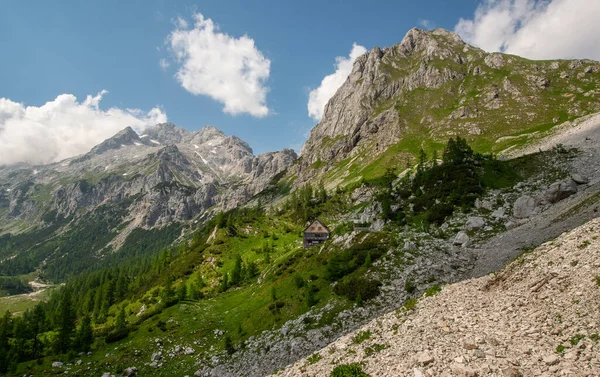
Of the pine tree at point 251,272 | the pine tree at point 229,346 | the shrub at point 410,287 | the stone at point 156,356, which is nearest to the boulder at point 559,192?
the shrub at point 410,287

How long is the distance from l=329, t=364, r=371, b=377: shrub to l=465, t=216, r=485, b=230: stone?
37.9m

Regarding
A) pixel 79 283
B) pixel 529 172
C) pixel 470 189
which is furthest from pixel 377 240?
pixel 79 283

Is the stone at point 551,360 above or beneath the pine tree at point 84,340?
beneath

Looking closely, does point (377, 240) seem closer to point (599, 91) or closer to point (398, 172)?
point (398, 172)

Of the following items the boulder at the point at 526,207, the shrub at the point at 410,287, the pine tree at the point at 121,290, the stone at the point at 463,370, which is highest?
the pine tree at the point at 121,290

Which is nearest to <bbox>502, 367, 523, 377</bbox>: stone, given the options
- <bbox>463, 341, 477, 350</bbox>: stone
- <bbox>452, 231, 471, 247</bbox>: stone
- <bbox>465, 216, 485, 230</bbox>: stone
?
<bbox>463, 341, 477, 350</bbox>: stone

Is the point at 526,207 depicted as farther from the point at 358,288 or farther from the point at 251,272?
the point at 251,272

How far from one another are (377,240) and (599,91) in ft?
729

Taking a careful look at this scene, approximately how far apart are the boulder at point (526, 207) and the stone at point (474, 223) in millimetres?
5106

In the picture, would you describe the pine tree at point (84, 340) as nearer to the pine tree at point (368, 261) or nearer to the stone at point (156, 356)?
the stone at point (156, 356)

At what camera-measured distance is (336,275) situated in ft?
136

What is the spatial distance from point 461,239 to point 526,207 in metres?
13.6

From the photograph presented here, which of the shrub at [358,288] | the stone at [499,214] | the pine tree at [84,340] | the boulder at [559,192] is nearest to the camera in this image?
the shrub at [358,288]

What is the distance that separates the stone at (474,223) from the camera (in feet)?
159
